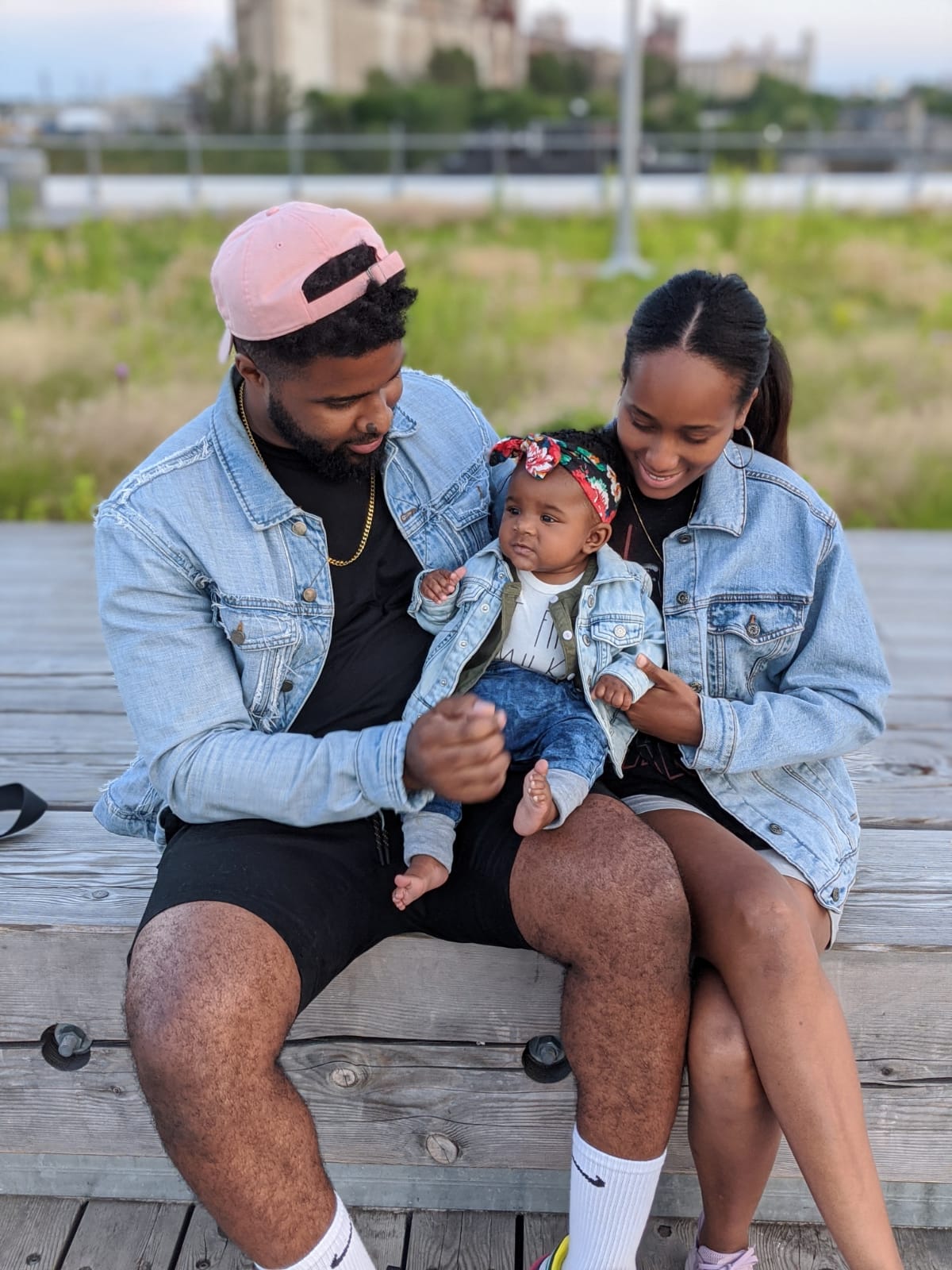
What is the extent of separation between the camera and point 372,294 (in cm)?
171

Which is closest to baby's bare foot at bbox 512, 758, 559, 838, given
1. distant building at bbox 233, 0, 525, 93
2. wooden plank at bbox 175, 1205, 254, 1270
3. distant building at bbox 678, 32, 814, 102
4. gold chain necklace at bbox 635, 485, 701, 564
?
gold chain necklace at bbox 635, 485, 701, 564

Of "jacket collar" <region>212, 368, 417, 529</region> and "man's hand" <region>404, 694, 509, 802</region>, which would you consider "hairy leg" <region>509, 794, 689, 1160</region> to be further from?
"jacket collar" <region>212, 368, 417, 529</region>

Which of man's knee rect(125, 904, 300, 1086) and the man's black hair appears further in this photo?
the man's black hair

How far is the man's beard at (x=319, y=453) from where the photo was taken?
1770mm

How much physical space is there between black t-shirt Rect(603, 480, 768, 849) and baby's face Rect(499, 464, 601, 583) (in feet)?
0.39

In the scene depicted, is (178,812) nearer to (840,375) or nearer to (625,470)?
(625,470)

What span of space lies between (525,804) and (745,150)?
21044 millimetres

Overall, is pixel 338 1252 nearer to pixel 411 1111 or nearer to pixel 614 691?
pixel 411 1111


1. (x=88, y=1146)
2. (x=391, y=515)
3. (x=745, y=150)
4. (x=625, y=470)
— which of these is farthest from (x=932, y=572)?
(x=745, y=150)

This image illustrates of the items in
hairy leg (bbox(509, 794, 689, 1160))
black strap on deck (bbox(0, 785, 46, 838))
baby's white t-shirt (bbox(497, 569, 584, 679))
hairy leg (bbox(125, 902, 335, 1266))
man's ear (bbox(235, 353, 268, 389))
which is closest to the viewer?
hairy leg (bbox(125, 902, 335, 1266))

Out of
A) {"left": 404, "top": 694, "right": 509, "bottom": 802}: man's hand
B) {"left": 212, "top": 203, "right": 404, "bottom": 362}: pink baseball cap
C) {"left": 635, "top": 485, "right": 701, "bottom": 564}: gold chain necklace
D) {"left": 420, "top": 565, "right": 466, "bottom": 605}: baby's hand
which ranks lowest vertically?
{"left": 404, "top": 694, "right": 509, "bottom": 802}: man's hand

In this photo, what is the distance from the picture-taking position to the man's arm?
1693 mm

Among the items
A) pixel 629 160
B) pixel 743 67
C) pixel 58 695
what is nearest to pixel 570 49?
pixel 743 67

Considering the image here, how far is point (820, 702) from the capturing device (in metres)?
1.81
